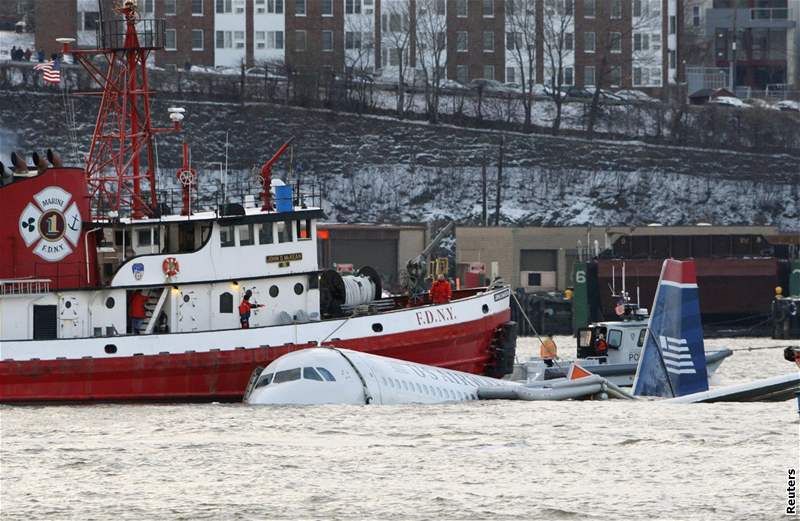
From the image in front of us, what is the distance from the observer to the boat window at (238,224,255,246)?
41.3 m

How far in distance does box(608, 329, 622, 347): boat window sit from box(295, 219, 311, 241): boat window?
11594mm

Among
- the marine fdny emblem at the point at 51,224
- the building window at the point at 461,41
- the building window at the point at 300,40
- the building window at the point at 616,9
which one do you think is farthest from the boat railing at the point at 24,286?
the building window at the point at 616,9

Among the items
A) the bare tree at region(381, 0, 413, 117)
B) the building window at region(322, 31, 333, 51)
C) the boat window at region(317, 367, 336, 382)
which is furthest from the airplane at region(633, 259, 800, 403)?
the building window at region(322, 31, 333, 51)

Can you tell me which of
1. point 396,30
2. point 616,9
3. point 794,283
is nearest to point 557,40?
point 616,9

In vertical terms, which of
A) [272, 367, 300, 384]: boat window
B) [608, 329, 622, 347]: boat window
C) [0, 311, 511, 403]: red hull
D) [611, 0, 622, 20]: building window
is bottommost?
[608, 329, 622, 347]: boat window

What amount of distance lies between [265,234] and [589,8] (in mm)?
80553

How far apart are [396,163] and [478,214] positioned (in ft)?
21.5

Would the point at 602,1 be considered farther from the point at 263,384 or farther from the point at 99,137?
the point at 263,384

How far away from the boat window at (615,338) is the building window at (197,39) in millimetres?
67187

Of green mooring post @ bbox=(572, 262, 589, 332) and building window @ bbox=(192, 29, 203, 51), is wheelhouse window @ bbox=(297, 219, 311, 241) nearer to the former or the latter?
green mooring post @ bbox=(572, 262, 589, 332)

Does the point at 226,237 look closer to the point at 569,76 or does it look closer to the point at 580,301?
the point at 580,301

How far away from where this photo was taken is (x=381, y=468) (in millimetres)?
24453

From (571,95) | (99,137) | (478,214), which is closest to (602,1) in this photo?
(571,95)

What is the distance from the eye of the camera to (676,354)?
3434 centimetres
